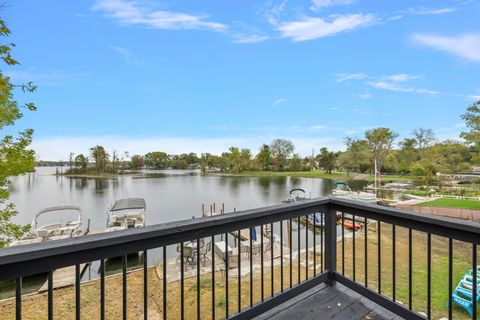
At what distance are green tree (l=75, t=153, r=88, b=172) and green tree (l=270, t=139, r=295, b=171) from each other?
3833 centimetres

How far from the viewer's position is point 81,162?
45875 mm

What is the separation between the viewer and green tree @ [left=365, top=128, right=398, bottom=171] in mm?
32406

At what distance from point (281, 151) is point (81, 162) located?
41.2m

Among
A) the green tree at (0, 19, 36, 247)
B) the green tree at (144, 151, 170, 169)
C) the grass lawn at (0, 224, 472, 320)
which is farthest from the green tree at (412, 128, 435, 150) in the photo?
the green tree at (144, 151, 170, 169)

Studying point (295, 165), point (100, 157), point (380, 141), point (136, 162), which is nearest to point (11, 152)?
point (380, 141)

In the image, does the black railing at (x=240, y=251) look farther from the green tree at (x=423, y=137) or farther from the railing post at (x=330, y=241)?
the green tree at (x=423, y=137)

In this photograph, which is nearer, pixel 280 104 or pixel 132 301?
pixel 132 301

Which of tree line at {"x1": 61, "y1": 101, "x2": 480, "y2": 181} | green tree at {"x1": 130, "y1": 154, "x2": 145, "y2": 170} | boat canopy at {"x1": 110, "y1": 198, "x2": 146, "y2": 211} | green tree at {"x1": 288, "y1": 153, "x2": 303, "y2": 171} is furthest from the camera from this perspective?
green tree at {"x1": 130, "y1": 154, "x2": 145, "y2": 170}

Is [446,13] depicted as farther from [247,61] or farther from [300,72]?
[247,61]

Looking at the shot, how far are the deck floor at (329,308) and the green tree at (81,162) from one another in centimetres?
5367

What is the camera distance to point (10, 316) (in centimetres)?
435

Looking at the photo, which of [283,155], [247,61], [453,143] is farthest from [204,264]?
[283,155]

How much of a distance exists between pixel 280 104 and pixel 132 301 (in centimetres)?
2356

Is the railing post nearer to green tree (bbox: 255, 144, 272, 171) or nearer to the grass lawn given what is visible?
the grass lawn
